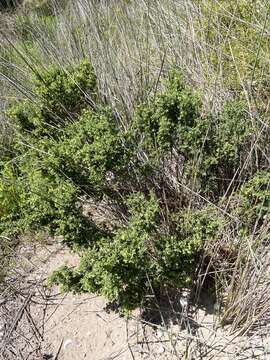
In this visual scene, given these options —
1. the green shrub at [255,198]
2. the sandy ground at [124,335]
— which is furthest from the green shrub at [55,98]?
the green shrub at [255,198]

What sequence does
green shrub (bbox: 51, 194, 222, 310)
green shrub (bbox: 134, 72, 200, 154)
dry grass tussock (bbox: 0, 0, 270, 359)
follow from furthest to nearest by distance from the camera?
green shrub (bbox: 134, 72, 200, 154), dry grass tussock (bbox: 0, 0, 270, 359), green shrub (bbox: 51, 194, 222, 310)

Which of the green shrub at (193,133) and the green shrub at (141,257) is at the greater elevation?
the green shrub at (193,133)

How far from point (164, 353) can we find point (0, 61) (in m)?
2.47

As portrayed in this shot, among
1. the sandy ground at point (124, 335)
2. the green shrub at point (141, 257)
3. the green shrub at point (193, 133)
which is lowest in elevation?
the sandy ground at point (124, 335)

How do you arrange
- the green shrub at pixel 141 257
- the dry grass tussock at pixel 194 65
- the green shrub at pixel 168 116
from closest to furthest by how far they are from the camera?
the green shrub at pixel 141 257 → the dry grass tussock at pixel 194 65 → the green shrub at pixel 168 116

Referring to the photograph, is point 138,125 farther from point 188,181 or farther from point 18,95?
point 18,95

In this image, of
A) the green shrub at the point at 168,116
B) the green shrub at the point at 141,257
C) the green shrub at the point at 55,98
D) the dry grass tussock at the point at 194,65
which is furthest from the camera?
the green shrub at the point at 55,98

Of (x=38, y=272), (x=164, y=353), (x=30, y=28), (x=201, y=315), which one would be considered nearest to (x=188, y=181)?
(x=201, y=315)

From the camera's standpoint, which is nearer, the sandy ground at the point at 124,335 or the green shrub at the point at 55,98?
the sandy ground at the point at 124,335

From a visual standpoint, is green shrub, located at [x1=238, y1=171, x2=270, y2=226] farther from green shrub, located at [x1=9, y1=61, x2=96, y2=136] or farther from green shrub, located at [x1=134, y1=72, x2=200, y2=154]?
green shrub, located at [x1=9, y1=61, x2=96, y2=136]

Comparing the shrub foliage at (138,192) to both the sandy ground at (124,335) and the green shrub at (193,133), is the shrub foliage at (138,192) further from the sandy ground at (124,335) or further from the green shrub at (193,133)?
the sandy ground at (124,335)

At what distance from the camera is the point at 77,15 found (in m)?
3.37

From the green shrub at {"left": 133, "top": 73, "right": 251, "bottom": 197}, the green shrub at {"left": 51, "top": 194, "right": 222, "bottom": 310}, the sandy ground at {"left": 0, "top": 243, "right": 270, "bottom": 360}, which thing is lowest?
the sandy ground at {"left": 0, "top": 243, "right": 270, "bottom": 360}

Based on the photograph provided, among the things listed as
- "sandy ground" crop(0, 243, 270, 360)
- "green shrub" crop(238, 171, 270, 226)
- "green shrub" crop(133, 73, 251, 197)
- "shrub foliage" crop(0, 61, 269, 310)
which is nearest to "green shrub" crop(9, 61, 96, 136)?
"shrub foliage" crop(0, 61, 269, 310)
